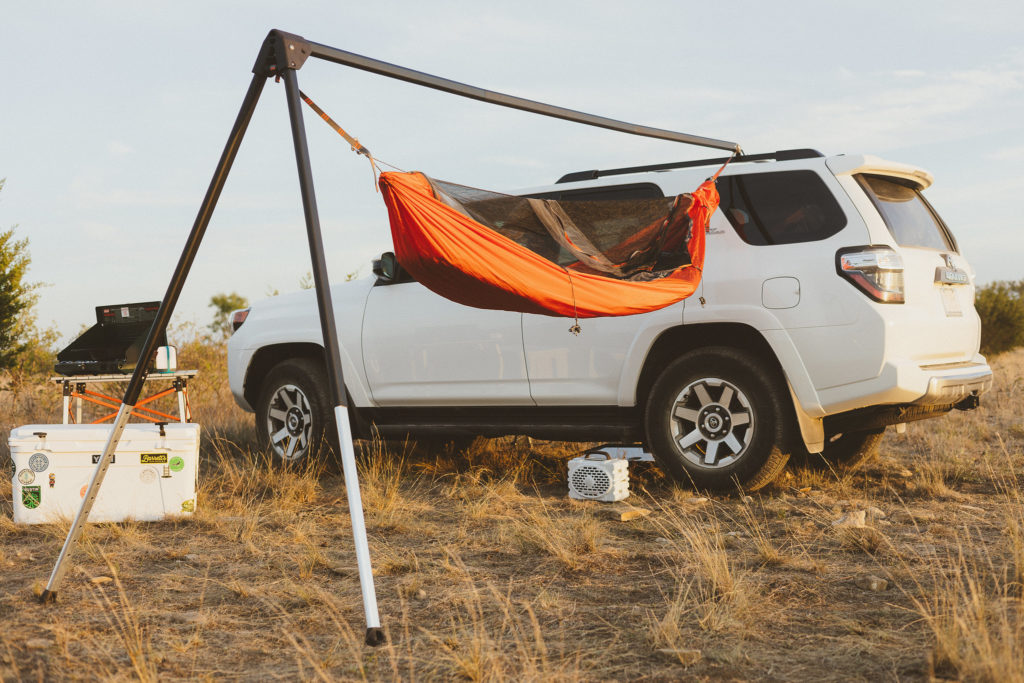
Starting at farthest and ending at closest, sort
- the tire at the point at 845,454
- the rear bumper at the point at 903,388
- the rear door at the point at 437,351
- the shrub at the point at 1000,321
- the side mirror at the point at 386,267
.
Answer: the shrub at the point at 1000,321
the side mirror at the point at 386,267
the tire at the point at 845,454
the rear door at the point at 437,351
the rear bumper at the point at 903,388

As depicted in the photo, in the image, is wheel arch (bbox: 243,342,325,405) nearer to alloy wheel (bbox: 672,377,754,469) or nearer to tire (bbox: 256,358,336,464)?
tire (bbox: 256,358,336,464)

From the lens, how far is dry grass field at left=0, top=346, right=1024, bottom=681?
3068 mm

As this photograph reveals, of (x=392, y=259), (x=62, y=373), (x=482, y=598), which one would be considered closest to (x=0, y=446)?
(x=62, y=373)

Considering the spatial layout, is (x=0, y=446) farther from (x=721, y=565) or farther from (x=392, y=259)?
(x=721, y=565)

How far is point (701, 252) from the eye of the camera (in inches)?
199

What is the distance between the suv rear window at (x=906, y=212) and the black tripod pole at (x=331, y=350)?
143 inches

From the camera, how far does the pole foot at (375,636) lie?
303cm

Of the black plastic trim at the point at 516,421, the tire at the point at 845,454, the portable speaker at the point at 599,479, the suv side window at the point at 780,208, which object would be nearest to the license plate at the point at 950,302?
the suv side window at the point at 780,208

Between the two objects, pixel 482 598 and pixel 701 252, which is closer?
pixel 482 598

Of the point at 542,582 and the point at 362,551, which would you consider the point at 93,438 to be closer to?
the point at 542,582

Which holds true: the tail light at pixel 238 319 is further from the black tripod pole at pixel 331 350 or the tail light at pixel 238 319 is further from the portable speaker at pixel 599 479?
the black tripod pole at pixel 331 350

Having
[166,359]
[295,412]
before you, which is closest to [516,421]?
[295,412]

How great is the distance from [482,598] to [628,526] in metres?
1.54

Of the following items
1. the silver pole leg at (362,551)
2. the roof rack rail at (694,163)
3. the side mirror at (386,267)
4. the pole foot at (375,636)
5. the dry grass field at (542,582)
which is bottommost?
the dry grass field at (542,582)
